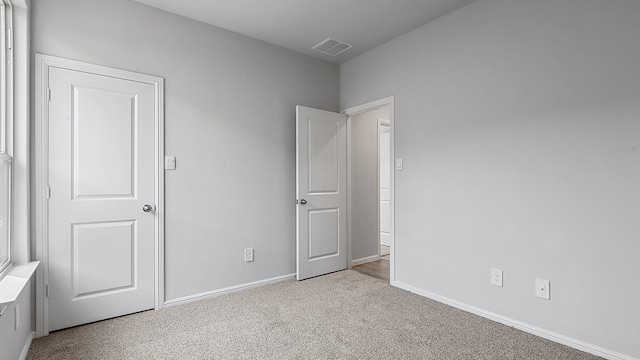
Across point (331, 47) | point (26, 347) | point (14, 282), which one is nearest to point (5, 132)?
point (14, 282)

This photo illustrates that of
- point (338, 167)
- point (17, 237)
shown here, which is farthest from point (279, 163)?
point (17, 237)

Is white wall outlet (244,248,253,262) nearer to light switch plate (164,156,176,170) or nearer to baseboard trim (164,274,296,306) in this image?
baseboard trim (164,274,296,306)

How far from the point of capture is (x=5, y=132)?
2031mm

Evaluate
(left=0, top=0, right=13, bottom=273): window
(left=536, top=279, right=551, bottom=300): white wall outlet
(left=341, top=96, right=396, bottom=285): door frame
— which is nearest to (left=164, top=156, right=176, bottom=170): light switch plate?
(left=0, top=0, right=13, bottom=273): window

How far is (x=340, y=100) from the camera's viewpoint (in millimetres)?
4051

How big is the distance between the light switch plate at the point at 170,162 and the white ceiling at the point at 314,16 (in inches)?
51.0

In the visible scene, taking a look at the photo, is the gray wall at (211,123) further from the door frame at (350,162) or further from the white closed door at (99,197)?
the door frame at (350,162)

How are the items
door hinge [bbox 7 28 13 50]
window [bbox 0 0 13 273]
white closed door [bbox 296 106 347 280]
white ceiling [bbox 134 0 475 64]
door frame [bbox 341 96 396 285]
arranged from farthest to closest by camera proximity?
white closed door [bbox 296 106 347 280] < door frame [bbox 341 96 396 285] < white ceiling [bbox 134 0 475 64] < door hinge [bbox 7 28 13 50] < window [bbox 0 0 13 273]

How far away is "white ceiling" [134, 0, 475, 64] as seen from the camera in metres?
2.66

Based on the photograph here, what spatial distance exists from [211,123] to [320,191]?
4.66 feet

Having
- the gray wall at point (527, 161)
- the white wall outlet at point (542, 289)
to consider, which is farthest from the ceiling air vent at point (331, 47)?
the white wall outlet at point (542, 289)

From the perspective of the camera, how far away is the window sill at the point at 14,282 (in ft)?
4.67

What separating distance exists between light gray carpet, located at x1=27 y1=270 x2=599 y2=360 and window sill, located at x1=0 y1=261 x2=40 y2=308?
541mm

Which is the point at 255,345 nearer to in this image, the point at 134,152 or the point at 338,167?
the point at 134,152
